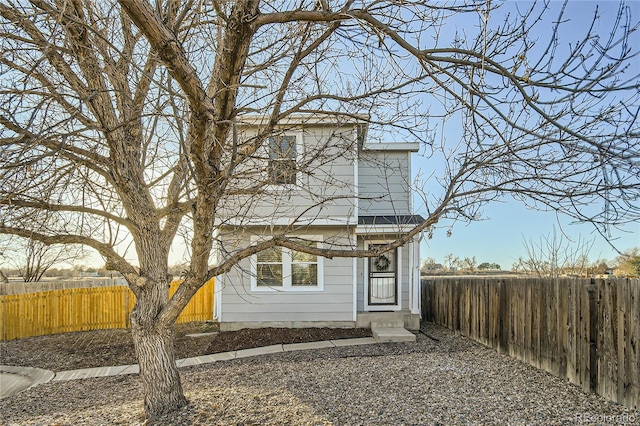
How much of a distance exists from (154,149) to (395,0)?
12.3 feet

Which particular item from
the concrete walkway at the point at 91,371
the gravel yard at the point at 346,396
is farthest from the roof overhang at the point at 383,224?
the gravel yard at the point at 346,396

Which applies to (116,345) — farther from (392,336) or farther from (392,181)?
(392,181)

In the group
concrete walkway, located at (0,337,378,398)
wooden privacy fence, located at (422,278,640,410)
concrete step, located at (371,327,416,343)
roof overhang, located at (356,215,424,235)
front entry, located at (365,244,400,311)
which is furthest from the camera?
front entry, located at (365,244,400,311)

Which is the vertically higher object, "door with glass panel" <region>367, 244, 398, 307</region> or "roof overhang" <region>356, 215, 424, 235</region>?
"roof overhang" <region>356, 215, 424, 235</region>

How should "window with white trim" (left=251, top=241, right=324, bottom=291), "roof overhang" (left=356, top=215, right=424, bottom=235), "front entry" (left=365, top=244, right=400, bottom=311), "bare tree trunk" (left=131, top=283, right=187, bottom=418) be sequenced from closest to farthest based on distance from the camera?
"bare tree trunk" (left=131, top=283, right=187, bottom=418)
"roof overhang" (left=356, top=215, right=424, bottom=235)
"window with white trim" (left=251, top=241, right=324, bottom=291)
"front entry" (left=365, top=244, right=400, bottom=311)

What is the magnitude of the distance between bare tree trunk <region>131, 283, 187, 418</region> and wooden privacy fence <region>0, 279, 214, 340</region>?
7727mm

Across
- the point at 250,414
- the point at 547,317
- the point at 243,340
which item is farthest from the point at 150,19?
the point at 243,340

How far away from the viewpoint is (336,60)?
5.00m

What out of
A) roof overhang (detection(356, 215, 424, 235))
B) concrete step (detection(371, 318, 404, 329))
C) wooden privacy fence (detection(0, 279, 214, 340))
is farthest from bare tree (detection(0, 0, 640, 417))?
wooden privacy fence (detection(0, 279, 214, 340))

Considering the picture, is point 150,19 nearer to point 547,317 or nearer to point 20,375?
point 547,317

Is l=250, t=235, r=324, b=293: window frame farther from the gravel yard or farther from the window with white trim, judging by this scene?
the gravel yard

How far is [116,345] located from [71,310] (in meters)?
3.93

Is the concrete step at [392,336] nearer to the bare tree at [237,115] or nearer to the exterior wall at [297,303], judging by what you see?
the exterior wall at [297,303]

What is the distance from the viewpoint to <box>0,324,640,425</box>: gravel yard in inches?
167
